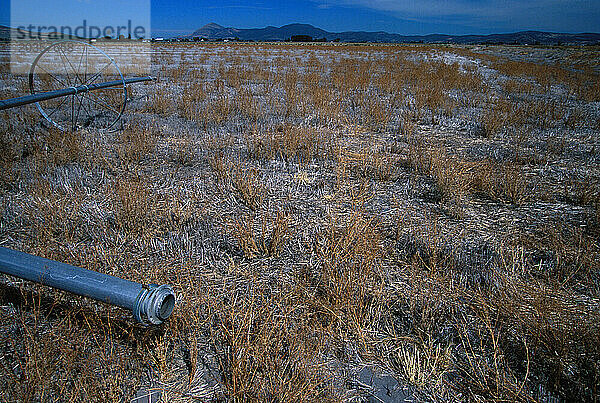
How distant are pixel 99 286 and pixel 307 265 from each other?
1.66 meters

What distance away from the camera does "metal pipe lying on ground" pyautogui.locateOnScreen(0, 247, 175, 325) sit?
1.88 m

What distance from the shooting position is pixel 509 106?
10250mm

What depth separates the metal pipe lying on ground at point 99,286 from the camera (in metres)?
1.88

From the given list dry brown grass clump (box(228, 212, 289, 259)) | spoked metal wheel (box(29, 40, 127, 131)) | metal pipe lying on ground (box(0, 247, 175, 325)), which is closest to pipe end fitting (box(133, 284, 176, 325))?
metal pipe lying on ground (box(0, 247, 175, 325))

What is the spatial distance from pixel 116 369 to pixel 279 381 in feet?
3.07

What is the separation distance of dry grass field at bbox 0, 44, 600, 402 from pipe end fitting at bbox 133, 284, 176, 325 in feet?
0.92

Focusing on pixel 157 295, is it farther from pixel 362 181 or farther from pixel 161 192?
pixel 362 181

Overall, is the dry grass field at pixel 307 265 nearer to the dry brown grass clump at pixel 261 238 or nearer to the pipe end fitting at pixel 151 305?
the dry brown grass clump at pixel 261 238

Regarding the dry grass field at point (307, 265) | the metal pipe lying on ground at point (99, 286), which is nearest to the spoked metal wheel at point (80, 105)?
the dry grass field at point (307, 265)

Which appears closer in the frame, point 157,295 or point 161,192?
point 157,295

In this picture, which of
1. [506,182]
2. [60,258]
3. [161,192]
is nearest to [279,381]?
[60,258]

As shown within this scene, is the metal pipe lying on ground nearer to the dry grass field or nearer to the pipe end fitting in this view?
the pipe end fitting

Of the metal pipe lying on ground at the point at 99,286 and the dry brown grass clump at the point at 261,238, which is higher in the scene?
the metal pipe lying on ground at the point at 99,286

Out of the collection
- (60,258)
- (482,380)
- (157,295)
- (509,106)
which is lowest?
(482,380)
